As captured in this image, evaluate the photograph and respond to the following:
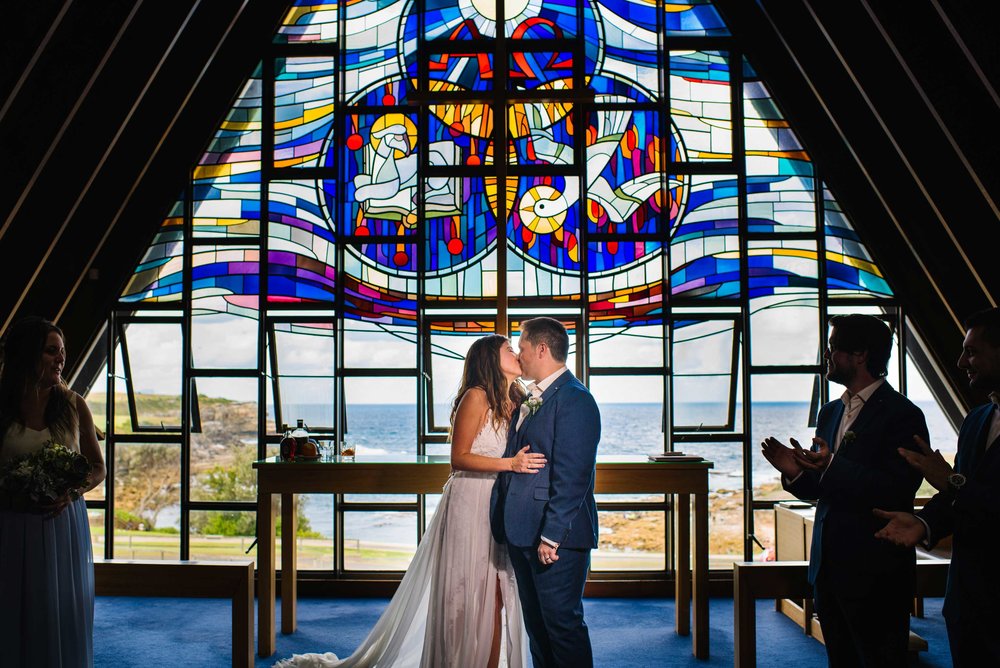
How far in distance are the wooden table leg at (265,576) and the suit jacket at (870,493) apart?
9.09 ft

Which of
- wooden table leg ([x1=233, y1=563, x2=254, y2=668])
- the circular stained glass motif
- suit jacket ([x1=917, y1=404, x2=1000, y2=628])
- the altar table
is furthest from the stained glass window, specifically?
suit jacket ([x1=917, y1=404, x2=1000, y2=628])

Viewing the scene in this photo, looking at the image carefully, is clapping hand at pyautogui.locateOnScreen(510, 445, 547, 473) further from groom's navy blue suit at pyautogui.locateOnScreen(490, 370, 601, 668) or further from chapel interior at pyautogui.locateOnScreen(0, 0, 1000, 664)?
chapel interior at pyautogui.locateOnScreen(0, 0, 1000, 664)

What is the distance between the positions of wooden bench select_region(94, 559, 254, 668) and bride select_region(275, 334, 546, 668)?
2.55 ft

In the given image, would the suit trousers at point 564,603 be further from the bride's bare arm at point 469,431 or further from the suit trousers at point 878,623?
the suit trousers at point 878,623

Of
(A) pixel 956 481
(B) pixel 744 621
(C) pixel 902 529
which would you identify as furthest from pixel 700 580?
(A) pixel 956 481

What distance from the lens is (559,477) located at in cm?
275

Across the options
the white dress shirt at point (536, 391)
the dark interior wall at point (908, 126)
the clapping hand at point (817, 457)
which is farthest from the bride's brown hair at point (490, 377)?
the dark interior wall at point (908, 126)

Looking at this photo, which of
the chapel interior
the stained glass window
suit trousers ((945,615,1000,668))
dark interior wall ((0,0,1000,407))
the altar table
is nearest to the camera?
suit trousers ((945,615,1000,668))

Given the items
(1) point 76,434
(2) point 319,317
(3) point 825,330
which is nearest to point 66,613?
(1) point 76,434

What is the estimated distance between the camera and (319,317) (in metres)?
5.55

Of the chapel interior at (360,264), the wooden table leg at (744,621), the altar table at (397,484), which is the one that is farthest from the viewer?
the chapel interior at (360,264)

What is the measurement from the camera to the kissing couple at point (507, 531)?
280 centimetres

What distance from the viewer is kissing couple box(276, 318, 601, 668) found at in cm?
280

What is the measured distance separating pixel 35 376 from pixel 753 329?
4.26 m
